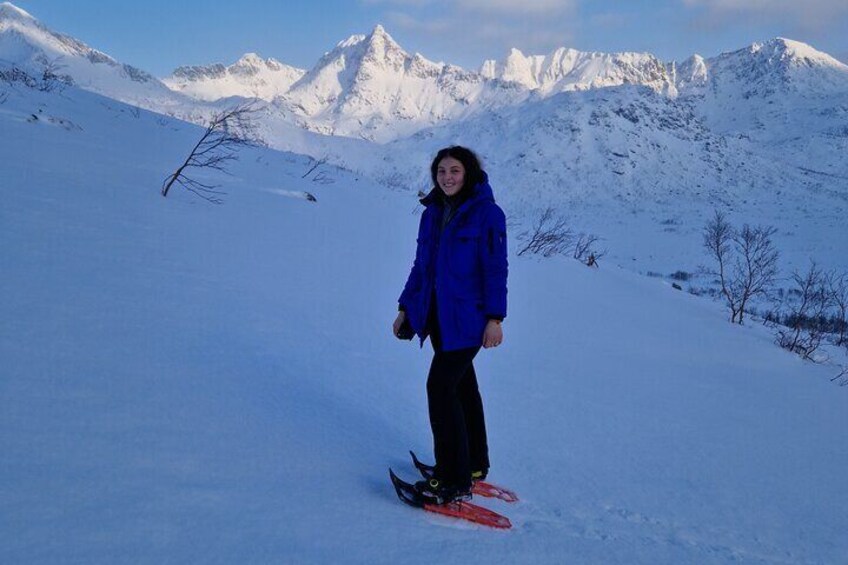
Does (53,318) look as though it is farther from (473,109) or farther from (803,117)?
(473,109)

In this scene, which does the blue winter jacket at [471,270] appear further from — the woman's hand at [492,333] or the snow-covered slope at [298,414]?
the snow-covered slope at [298,414]

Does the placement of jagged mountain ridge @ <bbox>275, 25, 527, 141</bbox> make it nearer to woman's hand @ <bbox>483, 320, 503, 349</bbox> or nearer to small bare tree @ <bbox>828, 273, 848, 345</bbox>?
small bare tree @ <bbox>828, 273, 848, 345</bbox>

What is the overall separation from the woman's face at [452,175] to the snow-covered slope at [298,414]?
3.69 feet

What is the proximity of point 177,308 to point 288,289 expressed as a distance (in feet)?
3.64

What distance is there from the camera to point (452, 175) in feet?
6.72

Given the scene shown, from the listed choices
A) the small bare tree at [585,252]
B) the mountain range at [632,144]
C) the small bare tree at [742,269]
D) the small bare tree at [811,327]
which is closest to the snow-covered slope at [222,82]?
the mountain range at [632,144]

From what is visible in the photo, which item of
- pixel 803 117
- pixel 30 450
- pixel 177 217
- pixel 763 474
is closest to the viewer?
pixel 30 450

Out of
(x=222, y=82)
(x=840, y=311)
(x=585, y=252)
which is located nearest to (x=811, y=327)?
(x=585, y=252)

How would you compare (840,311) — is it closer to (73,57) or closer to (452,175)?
(452,175)

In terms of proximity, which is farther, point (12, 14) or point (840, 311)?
point (12, 14)

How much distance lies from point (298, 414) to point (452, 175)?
1203 mm

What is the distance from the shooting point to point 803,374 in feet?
18.1

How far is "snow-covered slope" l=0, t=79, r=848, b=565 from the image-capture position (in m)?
1.50

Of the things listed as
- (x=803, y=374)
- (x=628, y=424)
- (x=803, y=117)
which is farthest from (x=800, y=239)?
(x=803, y=117)
